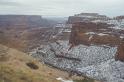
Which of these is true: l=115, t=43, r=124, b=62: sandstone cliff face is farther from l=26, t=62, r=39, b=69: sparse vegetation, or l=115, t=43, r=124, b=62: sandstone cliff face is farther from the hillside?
l=26, t=62, r=39, b=69: sparse vegetation

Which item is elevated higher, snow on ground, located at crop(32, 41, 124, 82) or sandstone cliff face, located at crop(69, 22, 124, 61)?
sandstone cliff face, located at crop(69, 22, 124, 61)

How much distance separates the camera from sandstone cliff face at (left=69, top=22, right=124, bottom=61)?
67.4 metres

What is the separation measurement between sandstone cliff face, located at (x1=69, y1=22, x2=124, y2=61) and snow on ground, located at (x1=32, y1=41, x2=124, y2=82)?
1.35 m

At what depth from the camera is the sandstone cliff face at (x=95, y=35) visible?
2655 inches

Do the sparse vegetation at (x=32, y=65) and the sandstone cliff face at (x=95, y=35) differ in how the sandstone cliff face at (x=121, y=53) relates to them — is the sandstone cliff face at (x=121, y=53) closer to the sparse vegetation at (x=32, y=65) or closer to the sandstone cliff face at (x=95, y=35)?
the sandstone cliff face at (x=95, y=35)

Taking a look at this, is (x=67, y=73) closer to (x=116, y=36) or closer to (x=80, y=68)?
(x=80, y=68)

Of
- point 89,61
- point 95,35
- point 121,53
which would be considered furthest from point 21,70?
point 95,35

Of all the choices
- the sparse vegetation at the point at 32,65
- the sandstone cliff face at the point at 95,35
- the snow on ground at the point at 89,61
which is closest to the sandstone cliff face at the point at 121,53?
the sandstone cliff face at the point at 95,35

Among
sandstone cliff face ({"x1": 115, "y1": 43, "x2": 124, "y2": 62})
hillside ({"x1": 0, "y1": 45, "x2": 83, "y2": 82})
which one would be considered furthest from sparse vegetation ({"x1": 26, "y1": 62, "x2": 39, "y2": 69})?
sandstone cliff face ({"x1": 115, "y1": 43, "x2": 124, "y2": 62})

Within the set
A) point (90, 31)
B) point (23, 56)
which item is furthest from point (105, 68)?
point (90, 31)

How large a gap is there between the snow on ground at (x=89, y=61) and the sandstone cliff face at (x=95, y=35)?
4.44 feet

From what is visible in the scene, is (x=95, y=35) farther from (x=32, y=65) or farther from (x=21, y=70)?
(x=21, y=70)

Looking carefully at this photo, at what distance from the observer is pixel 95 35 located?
72.3 meters

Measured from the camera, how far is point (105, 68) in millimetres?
56562
